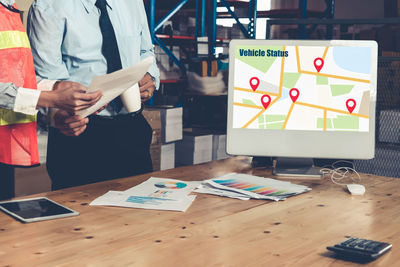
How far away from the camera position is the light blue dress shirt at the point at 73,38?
1.87m

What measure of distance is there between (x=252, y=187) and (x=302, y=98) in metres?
0.39

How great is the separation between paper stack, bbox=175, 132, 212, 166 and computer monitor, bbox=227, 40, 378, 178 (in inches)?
85.6

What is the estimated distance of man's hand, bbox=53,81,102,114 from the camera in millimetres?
1670

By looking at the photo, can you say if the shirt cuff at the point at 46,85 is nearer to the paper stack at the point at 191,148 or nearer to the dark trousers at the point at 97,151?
the dark trousers at the point at 97,151

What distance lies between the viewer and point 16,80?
1.67 m

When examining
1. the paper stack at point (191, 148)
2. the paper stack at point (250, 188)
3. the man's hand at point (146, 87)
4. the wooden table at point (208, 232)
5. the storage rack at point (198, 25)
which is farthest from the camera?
the storage rack at point (198, 25)

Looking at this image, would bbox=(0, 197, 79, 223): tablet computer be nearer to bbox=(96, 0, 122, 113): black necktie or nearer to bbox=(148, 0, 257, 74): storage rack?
bbox=(96, 0, 122, 113): black necktie

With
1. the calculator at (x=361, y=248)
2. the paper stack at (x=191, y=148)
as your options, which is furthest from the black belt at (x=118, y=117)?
the paper stack at (x=191, y=148)

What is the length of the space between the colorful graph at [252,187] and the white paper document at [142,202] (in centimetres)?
19

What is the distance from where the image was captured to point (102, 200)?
149cm

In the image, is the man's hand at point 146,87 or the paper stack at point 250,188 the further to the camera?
the man's hand at point 146,87

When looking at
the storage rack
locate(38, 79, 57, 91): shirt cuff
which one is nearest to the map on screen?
locate(38, 79, 57, 91): shirt cuff

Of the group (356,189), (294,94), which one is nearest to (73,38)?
(294,94)

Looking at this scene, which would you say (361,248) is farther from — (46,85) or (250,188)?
(46,85)
